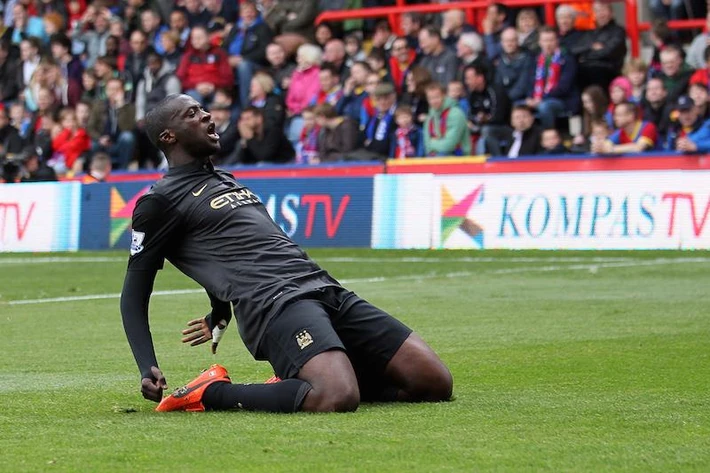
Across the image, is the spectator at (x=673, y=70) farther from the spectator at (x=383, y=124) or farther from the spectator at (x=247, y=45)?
the spectator at (x=247, y=45)

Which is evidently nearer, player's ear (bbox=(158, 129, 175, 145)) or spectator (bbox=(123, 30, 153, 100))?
player's ear (bbox=(158, 129, 175, 145))

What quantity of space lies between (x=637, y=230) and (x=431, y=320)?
659 cm

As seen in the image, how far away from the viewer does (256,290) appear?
6.89 meters

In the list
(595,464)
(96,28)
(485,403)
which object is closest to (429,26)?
(96,28)

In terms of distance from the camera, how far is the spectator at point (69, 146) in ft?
83.3

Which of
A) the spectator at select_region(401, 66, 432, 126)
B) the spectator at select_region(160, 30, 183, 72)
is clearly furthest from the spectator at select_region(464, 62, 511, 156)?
the spectator at select_region(160, 30, 183, 72)

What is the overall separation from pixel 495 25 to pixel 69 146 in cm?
783

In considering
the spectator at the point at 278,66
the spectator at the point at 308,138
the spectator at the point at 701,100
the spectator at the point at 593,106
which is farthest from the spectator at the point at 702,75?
the spectator at the point at 278,66

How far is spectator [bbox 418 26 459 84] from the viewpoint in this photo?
73.1ft

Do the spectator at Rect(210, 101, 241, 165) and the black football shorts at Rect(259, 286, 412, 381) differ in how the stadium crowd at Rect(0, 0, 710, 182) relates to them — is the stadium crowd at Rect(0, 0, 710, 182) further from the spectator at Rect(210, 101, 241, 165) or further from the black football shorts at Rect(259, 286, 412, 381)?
the black football shorts at Rect(259, 286, 412, 381)

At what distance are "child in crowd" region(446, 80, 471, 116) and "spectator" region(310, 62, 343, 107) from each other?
227 cm

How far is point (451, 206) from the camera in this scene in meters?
18.7

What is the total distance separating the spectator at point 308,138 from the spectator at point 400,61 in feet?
4.52

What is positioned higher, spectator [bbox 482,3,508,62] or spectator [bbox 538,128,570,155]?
spectator [bbox 482,3,508,62]
